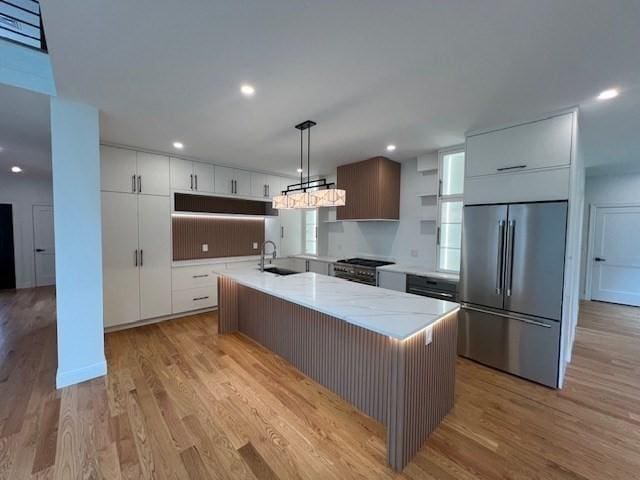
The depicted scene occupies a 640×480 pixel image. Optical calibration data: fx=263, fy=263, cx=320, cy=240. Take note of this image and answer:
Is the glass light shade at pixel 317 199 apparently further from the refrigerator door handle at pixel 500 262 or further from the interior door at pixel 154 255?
the interior door at pixel 154 255

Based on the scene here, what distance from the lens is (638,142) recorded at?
3340 mm

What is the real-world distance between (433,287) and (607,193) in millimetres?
4923

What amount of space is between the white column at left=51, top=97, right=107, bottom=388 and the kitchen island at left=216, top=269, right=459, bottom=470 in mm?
1423

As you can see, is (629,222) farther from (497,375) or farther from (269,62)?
(269,62)

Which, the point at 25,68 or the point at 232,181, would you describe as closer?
the point at 25,68

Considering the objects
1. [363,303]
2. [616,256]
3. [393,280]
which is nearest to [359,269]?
[393,280]

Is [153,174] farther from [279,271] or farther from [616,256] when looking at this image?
[616,256]

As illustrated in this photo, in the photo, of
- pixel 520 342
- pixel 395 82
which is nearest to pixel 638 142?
pixel 520 342

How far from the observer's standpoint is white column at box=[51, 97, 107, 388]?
2369 millimetres

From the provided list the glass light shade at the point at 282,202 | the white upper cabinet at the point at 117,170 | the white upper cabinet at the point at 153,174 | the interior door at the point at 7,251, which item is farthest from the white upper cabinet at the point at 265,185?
the interior door at the point at 7,251

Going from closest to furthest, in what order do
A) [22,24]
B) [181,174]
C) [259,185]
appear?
1. [22,24]
2. [181,174]
3. [259,185]

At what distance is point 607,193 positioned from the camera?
5266 millimetres

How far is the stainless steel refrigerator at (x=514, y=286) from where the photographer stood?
247 cm

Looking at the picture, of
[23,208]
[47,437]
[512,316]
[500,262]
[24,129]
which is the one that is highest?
[24,129]
